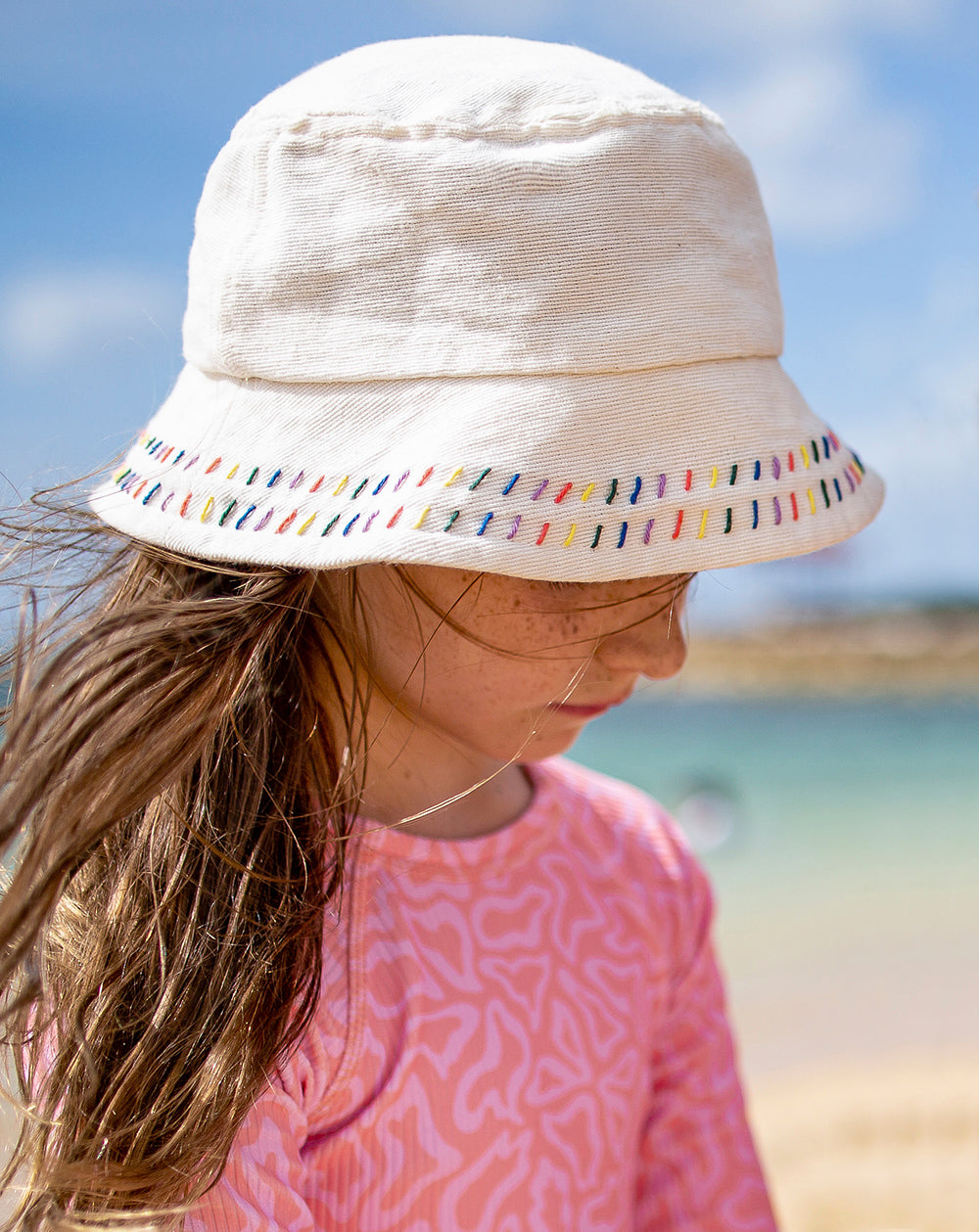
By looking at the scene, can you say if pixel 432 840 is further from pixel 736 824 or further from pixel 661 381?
pixel 736 824

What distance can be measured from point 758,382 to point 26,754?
1.84 ft

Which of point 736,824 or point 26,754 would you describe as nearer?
point 26,754

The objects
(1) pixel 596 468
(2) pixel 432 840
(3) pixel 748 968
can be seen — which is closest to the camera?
(1) pixel 596 468

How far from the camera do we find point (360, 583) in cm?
82

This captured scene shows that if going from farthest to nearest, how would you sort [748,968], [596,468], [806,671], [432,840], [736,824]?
[806,671] < [736,824] < [748,968] < [432,840] < [596,468]

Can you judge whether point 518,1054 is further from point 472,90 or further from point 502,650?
point 472,90

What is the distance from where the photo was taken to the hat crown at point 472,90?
2.37 ft

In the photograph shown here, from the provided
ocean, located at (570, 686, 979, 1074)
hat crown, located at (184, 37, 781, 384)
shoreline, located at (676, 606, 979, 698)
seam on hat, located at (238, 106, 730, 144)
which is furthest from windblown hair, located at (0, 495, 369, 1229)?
shoreline, located at (676, 606, 979, 698)

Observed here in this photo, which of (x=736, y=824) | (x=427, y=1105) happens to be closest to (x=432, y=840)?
→ (x=427, y=1105)

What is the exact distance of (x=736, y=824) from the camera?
19.7 ft

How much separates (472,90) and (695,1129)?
3.03 ft

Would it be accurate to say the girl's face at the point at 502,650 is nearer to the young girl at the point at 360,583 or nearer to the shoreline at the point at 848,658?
the young girl at the point at 360,583

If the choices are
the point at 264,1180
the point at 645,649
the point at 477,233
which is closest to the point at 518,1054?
the point at 264,1180

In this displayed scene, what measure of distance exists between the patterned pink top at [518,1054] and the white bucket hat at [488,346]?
12.5 inches
